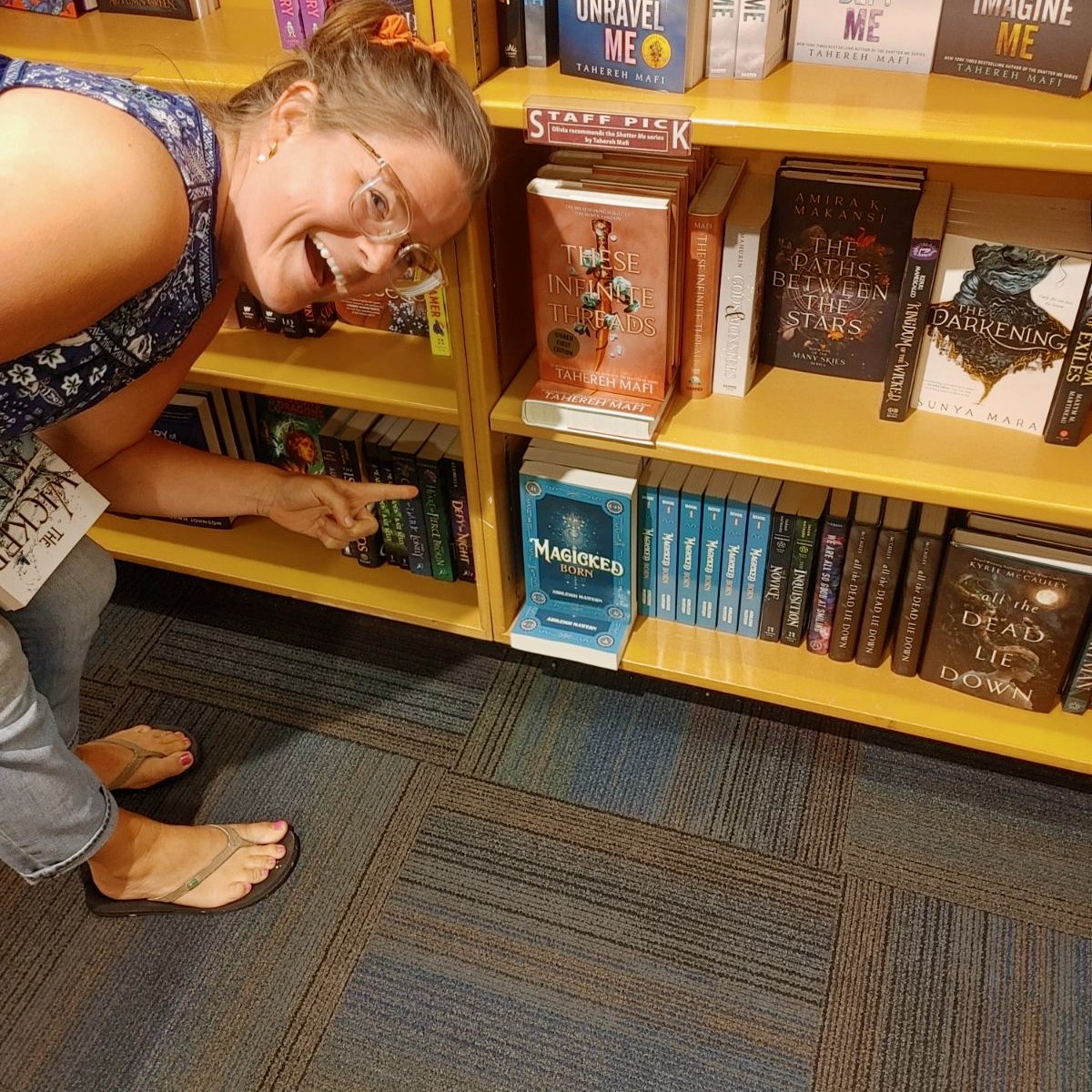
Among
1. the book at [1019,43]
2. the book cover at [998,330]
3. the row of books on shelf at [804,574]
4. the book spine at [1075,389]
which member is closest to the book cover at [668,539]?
the row of books on shelf at [804,574]

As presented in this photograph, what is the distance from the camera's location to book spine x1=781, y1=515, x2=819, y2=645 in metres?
1.40

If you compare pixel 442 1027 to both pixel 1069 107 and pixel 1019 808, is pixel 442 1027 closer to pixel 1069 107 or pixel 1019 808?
pixel 1019 808

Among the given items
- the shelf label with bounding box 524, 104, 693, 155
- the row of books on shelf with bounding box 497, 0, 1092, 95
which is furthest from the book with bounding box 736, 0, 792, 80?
the shelf label with bounding box 524, 104, 693, 155

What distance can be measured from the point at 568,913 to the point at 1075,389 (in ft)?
2.89

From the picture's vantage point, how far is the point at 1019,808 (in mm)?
1459

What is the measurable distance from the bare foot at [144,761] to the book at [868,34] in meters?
1.22

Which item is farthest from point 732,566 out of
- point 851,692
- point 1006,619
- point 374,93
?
point 374,93

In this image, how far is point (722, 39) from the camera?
107 cm

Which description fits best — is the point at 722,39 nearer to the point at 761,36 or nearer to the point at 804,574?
the point at 761,36

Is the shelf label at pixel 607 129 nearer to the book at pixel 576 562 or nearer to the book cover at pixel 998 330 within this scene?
the book cover at pixel 998 330

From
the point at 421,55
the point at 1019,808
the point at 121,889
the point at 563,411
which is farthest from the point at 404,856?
the point at 421,55

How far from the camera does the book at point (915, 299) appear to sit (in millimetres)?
1151

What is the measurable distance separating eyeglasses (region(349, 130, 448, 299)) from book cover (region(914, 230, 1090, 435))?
587mm

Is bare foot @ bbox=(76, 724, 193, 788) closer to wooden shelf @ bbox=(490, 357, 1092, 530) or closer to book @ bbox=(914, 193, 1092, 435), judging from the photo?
→ wooden shelf @ bbox=(490, 357, 1092, 530)
